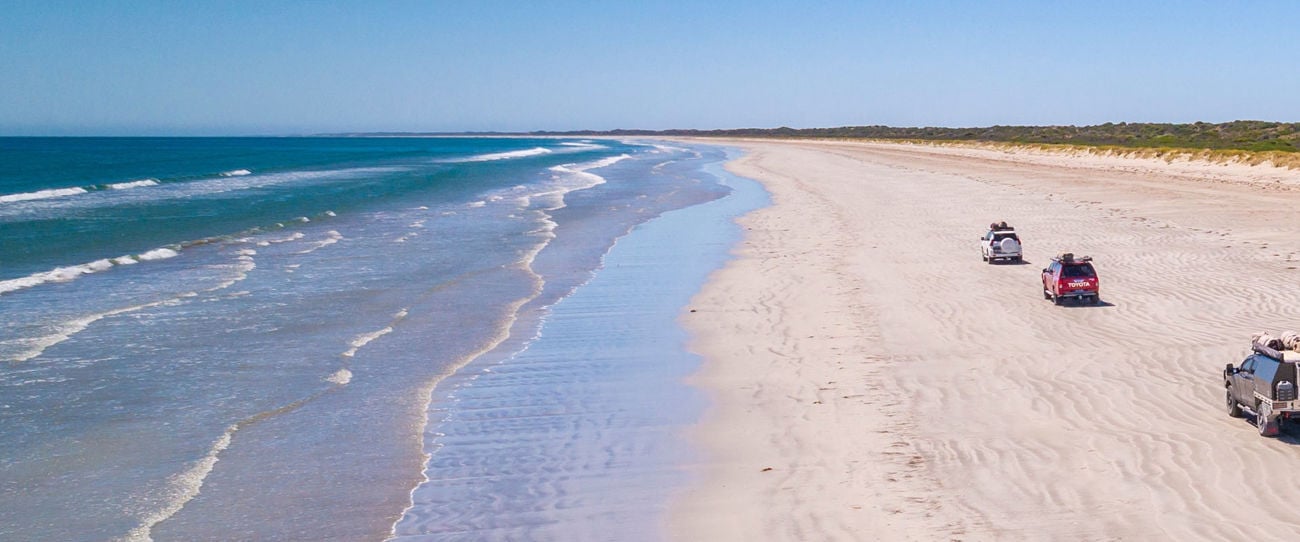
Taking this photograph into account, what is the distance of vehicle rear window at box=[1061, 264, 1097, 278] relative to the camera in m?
17.3

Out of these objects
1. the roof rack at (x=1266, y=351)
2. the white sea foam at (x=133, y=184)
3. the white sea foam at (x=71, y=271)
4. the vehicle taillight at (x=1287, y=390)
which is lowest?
the white sea foam at (x=133, y=184)

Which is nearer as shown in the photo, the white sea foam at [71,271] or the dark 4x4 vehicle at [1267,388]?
the dark 4x4 vehicle at [1267,388]

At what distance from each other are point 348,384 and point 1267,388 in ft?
34.3

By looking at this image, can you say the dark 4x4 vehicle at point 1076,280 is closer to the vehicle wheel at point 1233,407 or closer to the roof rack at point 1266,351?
the vehicle wheel at point 1233,407

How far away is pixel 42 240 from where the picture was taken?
109ft

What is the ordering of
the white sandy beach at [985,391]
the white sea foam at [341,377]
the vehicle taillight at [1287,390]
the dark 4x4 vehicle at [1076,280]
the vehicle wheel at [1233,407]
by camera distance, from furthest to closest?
the dark 4x4 vehicle at [1076,280], the white sea foam at [341,377], the vehicle wheel at [1233,407], the vehicle taillight at [1287,390], the white sandy beach at [985,391]

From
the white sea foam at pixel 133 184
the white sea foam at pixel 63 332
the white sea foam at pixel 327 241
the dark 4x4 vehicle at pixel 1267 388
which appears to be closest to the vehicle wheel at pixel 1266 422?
the dark 4x4 vehicle at pixel 1267 388

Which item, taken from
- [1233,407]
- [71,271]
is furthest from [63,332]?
[1233,407]

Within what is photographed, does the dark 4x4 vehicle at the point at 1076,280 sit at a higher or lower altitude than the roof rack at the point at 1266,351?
lower

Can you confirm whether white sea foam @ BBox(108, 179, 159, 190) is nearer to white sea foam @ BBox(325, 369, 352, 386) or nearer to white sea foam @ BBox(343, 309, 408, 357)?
white sea foam @ BBox(343, 309, 408, 357)

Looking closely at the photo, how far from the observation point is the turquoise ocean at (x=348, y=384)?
9656 millimetres

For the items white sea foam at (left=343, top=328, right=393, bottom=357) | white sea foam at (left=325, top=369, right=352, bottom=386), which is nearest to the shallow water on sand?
white sea foam at (left=325, top=369, right=352, bottom=386)

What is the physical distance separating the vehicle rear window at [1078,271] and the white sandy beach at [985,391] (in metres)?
0.57

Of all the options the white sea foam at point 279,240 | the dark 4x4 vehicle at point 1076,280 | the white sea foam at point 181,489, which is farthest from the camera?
the white sea foam at point 279,240
